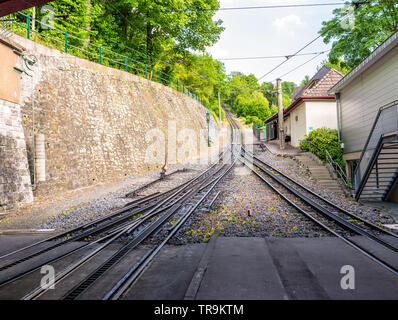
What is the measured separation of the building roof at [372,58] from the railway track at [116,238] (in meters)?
10.6

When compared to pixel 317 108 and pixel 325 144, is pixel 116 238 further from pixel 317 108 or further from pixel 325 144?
pixel 317 108

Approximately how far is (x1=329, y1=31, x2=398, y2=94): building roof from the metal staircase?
2728 millimetres

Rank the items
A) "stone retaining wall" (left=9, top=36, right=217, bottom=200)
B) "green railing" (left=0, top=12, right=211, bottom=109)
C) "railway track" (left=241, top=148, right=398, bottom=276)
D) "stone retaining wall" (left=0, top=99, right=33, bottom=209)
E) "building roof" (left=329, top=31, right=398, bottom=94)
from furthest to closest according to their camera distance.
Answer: "green railing" (left=0, top=12, right=211, bottom=109)
"stone retaining wall" (left=9, top=36, right=217, bottom=200)
"building roof" (left=329, top=31, right=398, bottom=94)
"stone retaining wall" (left=0, top=99, right=33, bottom=209)
"railway track" (left=241, top=148, right=398, bottom=276)

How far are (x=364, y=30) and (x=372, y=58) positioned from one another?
7513 millimetres

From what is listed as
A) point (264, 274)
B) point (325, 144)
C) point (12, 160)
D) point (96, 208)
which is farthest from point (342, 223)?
point (325, 144)

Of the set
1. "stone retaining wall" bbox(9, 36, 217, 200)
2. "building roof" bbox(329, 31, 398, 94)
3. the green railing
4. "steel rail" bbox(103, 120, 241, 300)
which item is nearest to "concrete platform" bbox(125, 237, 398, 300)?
"steel rail" bbox(103, 120, 241, 300)

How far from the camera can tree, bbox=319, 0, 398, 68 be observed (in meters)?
17.2

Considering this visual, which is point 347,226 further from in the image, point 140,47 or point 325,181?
point 140,47

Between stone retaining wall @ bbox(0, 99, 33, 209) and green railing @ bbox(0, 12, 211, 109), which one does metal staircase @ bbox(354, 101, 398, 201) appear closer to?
green railing @ bbox(0, 12, 211, 109)

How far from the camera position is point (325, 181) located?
13.8 m

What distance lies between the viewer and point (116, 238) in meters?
6.18

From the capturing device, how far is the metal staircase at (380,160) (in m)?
9.28

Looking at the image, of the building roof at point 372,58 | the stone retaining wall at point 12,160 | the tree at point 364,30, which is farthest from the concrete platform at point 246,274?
the tree at point 364,30

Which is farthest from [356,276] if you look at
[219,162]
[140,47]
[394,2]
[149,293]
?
[140,47]
